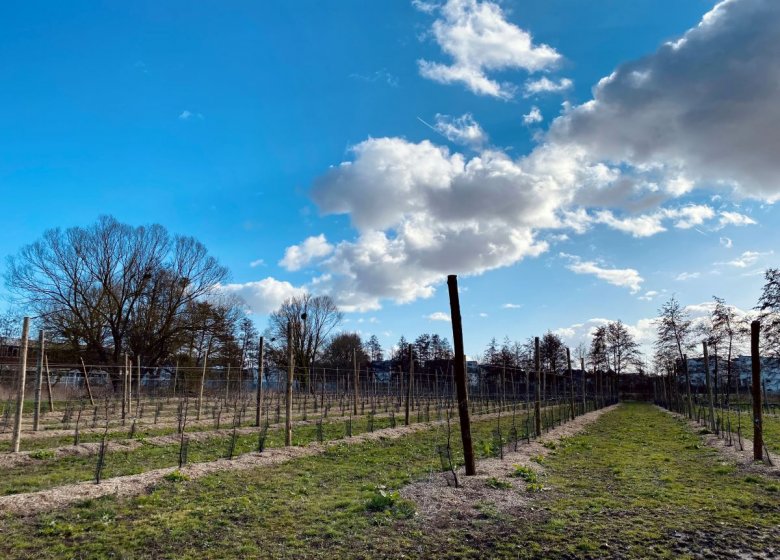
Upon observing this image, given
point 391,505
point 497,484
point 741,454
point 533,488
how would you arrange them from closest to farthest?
point 391,505 → point 533,488 → point 497,484 → point 741,454

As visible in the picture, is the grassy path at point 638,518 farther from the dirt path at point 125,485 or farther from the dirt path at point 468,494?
the dirt path at point 125,485

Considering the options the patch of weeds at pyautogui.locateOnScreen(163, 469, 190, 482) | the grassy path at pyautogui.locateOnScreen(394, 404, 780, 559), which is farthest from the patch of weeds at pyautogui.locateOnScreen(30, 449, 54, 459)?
the grassy path at pyautogui.locateOnScreen(394, 404, 780, 559)

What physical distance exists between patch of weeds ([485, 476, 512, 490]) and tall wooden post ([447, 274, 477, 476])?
2.19ft

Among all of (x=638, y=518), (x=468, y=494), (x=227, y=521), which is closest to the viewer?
(x=227, y=521)

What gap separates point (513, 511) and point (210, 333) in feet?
128

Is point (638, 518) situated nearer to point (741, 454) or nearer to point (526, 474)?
point (526, 474)

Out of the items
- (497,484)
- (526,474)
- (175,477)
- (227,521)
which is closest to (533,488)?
(497,484)

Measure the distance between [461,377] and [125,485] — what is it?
594 centimetres

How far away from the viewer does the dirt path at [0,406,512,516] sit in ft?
23.4

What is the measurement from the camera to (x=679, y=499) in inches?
327

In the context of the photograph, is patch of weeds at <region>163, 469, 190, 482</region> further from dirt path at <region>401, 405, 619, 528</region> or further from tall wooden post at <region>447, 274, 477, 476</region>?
tall wooden post at <region>447, 274, 477, 476</region>

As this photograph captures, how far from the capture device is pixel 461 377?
32.0 feet

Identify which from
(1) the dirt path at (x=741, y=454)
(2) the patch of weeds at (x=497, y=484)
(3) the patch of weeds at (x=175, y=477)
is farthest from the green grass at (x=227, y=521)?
(1) the dirt path at (x=741, y=454)

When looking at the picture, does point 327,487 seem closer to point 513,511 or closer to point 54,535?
point 513,511
